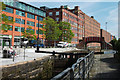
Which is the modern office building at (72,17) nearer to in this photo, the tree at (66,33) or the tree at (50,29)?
the tree at (66,33)

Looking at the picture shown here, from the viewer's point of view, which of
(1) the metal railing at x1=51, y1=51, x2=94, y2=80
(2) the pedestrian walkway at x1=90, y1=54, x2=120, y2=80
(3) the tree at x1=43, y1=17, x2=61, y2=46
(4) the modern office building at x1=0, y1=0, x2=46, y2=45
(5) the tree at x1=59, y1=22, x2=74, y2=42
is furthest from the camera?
(5) the tree at x1=59, y1=22, x2=74, y2=42

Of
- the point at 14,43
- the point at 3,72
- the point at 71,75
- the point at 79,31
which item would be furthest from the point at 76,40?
the point at 71,75

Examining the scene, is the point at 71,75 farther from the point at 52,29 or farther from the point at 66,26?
the point at 66,26

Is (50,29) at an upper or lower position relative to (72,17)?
lower

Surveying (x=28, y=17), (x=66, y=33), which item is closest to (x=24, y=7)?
(x=28, y=17)

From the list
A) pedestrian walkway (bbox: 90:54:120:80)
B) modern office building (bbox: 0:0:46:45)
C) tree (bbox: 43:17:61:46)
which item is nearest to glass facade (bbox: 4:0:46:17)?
modern office building (bbox: 0:0:46:45)

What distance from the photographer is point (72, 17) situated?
8525 cm

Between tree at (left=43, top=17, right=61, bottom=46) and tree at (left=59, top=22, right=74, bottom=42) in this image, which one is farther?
tree at (left=59, top=22, right=74, bottom=42)

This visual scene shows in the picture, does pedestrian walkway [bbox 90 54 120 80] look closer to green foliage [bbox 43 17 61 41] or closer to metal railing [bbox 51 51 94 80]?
metal railing [bbox 51 51 94 80]

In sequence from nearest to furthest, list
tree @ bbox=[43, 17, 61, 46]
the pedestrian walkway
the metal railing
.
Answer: the metal railing, the pedestrian walkway, tree @ bbox=[43, 17, 61, 46]

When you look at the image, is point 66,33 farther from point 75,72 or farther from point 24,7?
A: point 75,72

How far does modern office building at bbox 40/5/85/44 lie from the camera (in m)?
74.5

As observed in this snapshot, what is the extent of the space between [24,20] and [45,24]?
30.8ft

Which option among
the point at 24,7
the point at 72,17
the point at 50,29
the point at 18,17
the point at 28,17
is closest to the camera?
the point at 18,17
